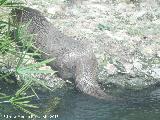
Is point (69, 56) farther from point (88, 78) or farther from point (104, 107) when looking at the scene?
point (104, 107)

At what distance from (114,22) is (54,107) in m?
3.73

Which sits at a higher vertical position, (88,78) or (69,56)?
(69,56)

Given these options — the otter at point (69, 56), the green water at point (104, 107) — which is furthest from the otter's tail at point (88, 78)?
the green water at point (104, 107)

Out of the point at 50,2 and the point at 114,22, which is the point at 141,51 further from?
the point at 50,2

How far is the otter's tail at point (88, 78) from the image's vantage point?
8.24 m

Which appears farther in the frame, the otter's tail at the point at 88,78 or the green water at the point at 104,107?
the otter's tail at the point at 88,78

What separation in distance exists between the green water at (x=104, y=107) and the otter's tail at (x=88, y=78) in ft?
0.40

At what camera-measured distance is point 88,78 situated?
337 inches

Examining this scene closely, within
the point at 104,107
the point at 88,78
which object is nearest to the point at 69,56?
the point at 88,78

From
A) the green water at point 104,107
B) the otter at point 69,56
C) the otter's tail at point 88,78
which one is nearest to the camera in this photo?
the green water at point 104,107

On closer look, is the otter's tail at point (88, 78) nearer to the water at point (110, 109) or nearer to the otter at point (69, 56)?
the otter at point (69, 56)

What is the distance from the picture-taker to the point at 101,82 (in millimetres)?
8828

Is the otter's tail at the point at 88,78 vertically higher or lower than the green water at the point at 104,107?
higher

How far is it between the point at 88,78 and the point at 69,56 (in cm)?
75
